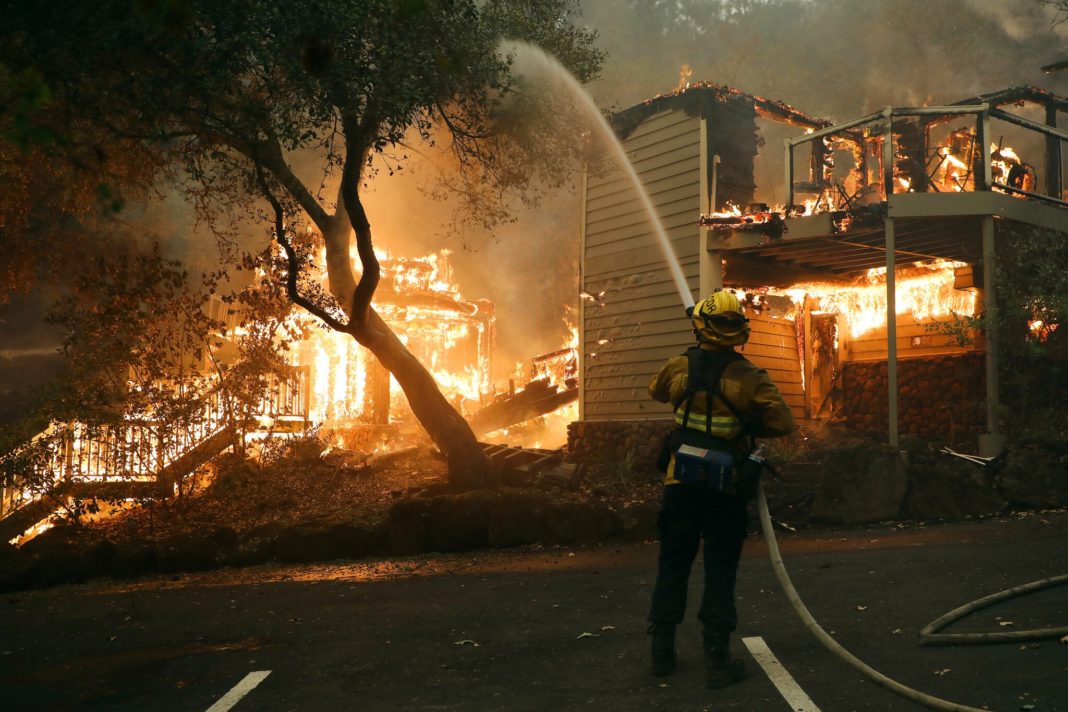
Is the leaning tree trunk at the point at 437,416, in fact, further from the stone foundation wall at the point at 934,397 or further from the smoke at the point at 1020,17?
the smoke at the point at 1020,17

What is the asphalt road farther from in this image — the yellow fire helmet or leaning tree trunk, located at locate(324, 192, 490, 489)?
leaning tree trunk, located at locate(324, 192, 490, 489)

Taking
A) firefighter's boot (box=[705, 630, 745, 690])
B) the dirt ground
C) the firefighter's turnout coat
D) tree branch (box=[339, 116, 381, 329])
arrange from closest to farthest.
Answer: firefighter's boot (box=[705, 630, 745, 690]), the firefighter's turnout coat, tree branch (box=[339, 116, 381, 329]), the dirt ground

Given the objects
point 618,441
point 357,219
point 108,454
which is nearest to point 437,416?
point 357,219

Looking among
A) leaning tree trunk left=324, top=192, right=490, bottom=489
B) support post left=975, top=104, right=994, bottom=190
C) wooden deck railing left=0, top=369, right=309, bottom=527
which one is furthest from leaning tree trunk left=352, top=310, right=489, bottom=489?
support post left=975, top=104, right=994, bottom=190

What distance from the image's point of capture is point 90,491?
40.6 ft

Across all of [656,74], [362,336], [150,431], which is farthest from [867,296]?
[656,74]

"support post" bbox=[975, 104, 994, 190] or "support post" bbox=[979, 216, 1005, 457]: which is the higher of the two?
"support post" bbox=[975, 104, 994, 190]

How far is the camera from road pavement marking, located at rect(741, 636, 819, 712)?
4.57 metres

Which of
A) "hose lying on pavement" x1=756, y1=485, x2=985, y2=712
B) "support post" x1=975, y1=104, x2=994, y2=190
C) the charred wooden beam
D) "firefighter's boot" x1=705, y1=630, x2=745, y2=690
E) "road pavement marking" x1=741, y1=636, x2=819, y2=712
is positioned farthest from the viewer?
the charred wooden beam

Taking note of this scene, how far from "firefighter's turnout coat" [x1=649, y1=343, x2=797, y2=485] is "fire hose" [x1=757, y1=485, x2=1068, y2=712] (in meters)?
0.40

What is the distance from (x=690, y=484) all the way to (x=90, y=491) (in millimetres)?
9872

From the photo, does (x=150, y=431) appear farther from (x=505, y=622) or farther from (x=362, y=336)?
(x=505, y=622)

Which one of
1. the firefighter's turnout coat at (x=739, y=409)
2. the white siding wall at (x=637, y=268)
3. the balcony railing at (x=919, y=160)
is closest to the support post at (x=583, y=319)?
the white siding wall at (x=637, y=268)

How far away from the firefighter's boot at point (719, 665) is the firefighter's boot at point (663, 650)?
24cm
